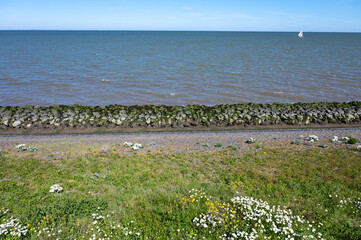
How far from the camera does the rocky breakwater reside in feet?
80.0

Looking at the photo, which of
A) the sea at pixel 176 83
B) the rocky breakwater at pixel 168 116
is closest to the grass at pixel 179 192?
the rocky breakwater at pixel 168 116

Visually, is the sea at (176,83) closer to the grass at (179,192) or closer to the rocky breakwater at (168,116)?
the rocky breakwater at (168,116)

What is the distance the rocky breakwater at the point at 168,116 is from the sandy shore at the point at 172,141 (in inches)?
80.8

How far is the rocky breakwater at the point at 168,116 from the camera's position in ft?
80.0

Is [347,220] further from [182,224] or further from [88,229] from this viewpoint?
[88,229]

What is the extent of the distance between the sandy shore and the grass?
3.10 ft

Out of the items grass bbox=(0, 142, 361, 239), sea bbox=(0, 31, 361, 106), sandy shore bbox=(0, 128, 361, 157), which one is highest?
sea bbox=(0, 31, 361, 106)

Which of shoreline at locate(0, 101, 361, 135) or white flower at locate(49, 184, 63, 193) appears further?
shoreline at locate(0, 101, 361, 135)

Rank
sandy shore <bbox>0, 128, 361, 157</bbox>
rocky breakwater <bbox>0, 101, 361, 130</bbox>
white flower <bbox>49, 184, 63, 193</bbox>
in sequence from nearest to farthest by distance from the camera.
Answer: white flower <bbox>49, 184, 63, 193</bbox>, sandy shore <bbox>0, 128, 361, 157</bbox>, rocky breakwater <bbox>0, 101, 361, 130</bbox>

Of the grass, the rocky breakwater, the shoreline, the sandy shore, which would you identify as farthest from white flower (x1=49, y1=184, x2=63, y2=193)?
the rocky breakwater

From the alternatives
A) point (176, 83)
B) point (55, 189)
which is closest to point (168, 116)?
point (176, 83)

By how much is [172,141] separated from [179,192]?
876 cm

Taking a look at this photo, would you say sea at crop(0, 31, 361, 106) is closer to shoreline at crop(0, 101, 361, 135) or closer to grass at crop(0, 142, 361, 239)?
shoreline at crop(0, 101, 361, 135)

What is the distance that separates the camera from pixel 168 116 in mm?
25234
